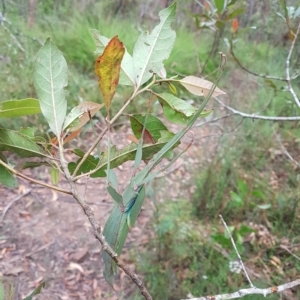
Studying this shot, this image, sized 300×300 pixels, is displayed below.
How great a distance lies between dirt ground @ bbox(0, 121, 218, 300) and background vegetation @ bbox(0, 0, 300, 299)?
0.15m

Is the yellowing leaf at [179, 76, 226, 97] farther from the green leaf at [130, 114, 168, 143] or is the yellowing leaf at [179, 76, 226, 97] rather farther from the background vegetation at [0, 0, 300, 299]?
the background vegetation at [0, 0, 300, 299]

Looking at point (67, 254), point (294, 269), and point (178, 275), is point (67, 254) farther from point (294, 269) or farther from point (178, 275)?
point (294, 269)

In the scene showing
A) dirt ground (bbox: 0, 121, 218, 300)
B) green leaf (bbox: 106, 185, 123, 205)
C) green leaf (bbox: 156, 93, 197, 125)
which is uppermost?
green leaf (bbox: 156, 93, 197, 125)

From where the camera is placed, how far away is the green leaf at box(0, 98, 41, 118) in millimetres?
404

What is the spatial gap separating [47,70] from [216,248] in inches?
55.2

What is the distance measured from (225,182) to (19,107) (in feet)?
5.59

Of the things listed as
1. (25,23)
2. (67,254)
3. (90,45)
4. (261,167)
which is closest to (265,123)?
(261,167)

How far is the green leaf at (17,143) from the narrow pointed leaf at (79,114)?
5cm

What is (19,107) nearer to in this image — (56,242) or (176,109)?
(176,109)

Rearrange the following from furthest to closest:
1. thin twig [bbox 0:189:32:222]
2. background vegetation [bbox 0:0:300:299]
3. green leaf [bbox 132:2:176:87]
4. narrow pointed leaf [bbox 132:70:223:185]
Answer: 1. thin twig [bbox 0:189:32:222]
2. background vegetation [bbox 0:0:300:299]
3. green leaf [bbox 132:2:176:87]
4. narrow pointed leaf [bbox 132:70:223:185]

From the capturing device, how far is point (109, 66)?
1.11ft

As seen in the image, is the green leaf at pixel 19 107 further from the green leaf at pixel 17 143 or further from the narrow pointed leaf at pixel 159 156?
the narrow pointed leaf at pixel 159 156

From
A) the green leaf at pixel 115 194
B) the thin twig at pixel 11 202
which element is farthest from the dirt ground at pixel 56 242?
the green leaf at pixel 115 194

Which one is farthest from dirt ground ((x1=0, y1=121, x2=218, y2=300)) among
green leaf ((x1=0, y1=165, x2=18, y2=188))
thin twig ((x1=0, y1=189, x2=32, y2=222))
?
green leaf ((x1=0, y1=165, x2=18, y2=188))
